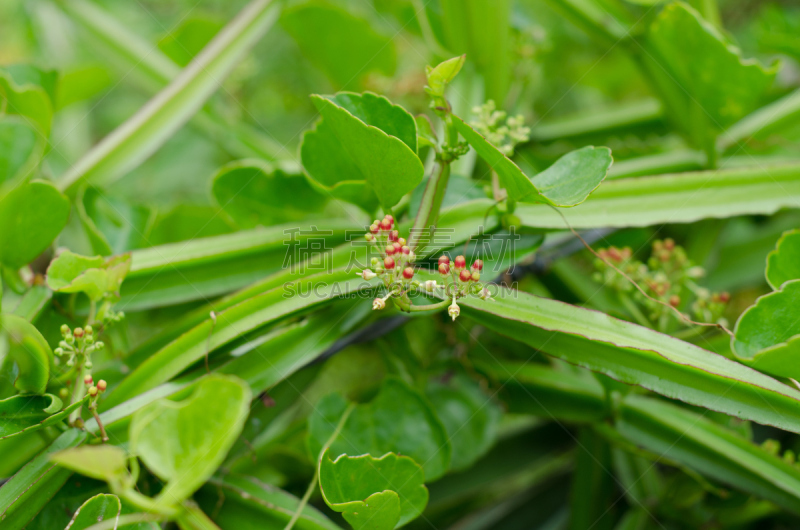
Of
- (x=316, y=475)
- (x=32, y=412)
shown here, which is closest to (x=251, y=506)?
(x=316, y=475)

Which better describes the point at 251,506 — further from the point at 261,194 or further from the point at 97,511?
the point at 261,194

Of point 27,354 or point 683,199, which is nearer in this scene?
point 27,354

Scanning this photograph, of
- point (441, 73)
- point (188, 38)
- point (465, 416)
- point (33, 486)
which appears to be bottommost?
point (33, 486)

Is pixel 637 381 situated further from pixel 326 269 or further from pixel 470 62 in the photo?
pixel 470 62

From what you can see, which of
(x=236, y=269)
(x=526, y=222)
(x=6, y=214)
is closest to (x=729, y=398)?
(x=526, y=222)

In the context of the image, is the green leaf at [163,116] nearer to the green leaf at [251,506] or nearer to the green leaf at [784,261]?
the green leaf at [251,506]

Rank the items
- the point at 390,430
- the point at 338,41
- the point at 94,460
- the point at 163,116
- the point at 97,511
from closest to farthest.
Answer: the point at 94,460
the point at 97,511
the point at 390,430
the point at 163,116
the point at 338,41

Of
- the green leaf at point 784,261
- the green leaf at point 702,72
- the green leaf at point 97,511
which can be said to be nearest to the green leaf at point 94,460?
the green leaf at point 97,511
